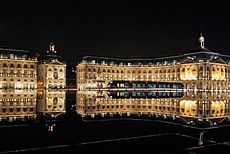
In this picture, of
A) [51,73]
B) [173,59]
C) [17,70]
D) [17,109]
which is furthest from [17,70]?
[17,109]

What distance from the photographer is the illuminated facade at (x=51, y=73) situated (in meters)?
114

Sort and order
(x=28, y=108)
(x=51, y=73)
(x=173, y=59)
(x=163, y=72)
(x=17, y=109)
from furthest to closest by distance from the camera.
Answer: (x=163, y=72), (x=173, y=59), (x=51, y=73), (x=28, y=108), (x=17, y=109)

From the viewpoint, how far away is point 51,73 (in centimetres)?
11612

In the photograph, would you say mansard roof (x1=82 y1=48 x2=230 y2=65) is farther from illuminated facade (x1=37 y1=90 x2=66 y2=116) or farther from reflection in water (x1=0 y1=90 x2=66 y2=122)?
reflection in water (x1=0 y1=90 x2=66 y2=122)

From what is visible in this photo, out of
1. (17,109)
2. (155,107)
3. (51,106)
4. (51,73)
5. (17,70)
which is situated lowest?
(155,107)

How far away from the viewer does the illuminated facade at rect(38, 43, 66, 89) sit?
374ft

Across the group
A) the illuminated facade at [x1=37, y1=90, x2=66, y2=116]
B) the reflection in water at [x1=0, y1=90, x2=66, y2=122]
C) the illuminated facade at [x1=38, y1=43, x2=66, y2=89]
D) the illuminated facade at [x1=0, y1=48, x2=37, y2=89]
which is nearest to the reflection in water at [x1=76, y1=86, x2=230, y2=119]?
the illuminated facade at [x1=37, y1=90, x2=66, y2=116]

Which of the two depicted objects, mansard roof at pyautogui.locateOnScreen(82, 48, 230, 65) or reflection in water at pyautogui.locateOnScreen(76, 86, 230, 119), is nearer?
reflection in water at pyautogui.locateOnScreen(76, 86, 230, 119)

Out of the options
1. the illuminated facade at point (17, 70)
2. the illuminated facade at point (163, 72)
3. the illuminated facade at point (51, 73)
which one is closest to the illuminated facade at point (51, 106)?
the illuminated facade at point (163, 72)

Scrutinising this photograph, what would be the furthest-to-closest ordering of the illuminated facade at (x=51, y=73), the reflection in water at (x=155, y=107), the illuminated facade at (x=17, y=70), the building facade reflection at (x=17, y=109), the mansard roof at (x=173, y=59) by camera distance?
the illuminated facade at (x=51, y=73), the mansard roof at (x=173, y=59), the illuminated facade at (x=17, y=70), the reflection in water at (x=155, y=107), the building facade reflection at (x=17, y=109)

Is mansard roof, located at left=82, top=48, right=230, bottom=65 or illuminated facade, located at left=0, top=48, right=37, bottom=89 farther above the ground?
mansard roof, located at left=82, top=48, right=230, bottom=65

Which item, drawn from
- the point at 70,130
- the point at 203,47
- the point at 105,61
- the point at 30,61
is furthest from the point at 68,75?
the point at 70,130

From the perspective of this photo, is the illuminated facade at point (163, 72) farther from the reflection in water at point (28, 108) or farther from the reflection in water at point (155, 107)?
the reflection in water at point (28, 108)

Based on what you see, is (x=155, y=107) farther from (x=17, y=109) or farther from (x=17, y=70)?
(x=17, y=70)
